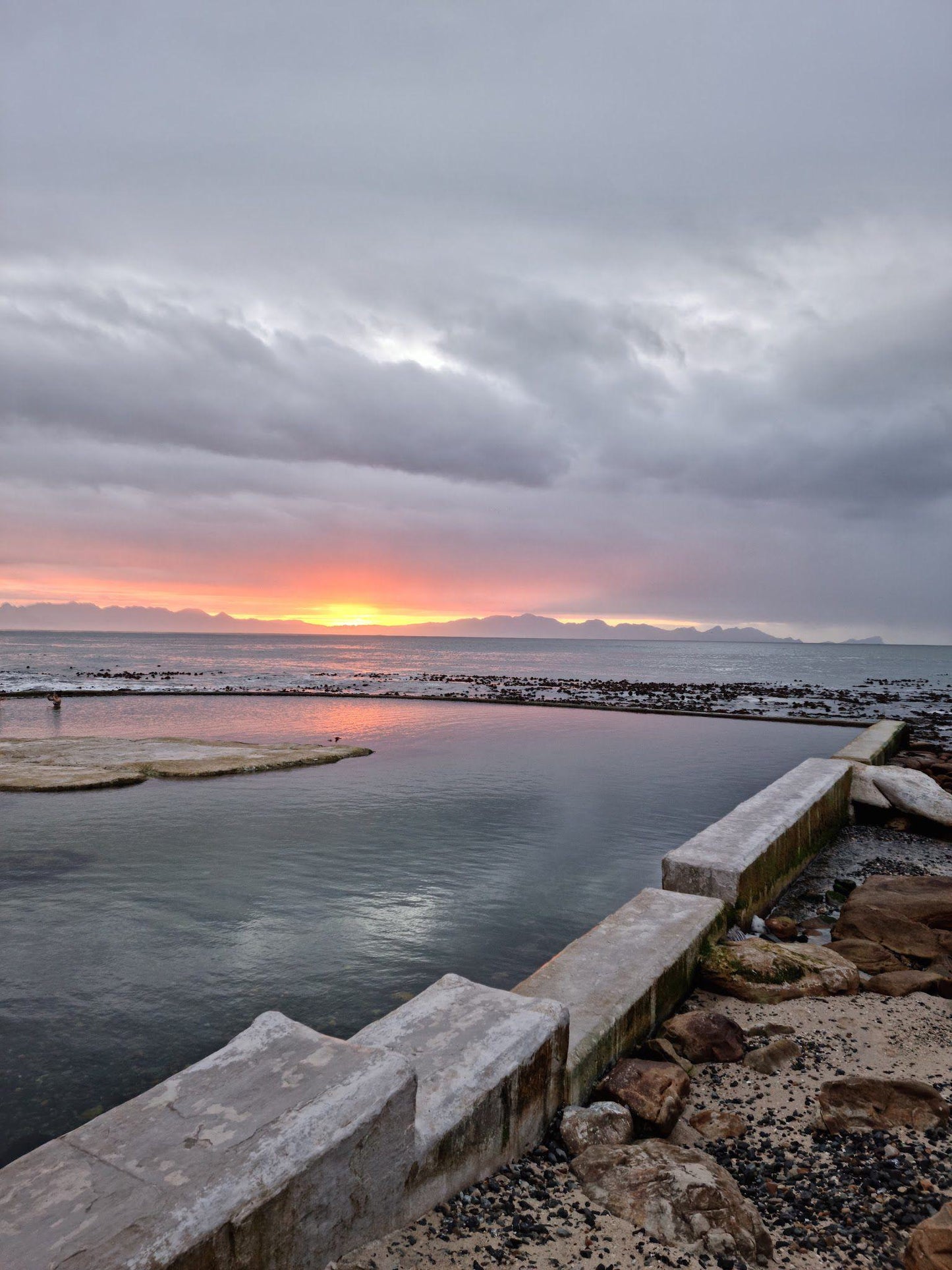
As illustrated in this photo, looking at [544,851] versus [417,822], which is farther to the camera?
[417,822]

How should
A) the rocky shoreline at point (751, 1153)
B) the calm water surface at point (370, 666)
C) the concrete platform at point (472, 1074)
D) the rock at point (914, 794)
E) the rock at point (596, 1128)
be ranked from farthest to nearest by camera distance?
the calm water surface at point (370, 666), the rock at point (914, 794), the rock at point (596, 1128), the concrete platform at point (472, 1074), the rocky shoreline at point (751, 1153)

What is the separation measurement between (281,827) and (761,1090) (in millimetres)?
8686

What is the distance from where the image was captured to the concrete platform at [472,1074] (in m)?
3.08

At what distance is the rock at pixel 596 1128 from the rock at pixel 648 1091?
4.4 inches

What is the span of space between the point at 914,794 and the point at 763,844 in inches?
235

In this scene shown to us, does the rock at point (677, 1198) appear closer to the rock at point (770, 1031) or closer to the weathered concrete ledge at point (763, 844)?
the rock at point (770, 1031)

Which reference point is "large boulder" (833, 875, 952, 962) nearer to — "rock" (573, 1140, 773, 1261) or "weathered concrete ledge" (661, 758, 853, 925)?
"weathered concrete ledge" (661, 758, 853, 925)

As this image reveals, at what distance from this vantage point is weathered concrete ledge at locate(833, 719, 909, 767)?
1545 centimetres

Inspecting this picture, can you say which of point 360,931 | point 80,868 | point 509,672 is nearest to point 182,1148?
point 360,931

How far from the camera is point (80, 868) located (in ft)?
31.1

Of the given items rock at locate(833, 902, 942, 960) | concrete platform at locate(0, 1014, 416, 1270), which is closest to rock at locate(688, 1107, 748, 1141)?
concrete platform at locate(0, 1014, 416, 1270)

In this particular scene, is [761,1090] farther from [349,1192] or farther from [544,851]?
[544,851]

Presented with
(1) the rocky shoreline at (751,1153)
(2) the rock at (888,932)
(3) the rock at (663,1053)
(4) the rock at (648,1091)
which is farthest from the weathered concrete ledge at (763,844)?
(4) the rock at (648,1091)

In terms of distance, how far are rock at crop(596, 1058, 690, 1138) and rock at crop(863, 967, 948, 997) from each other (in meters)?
2.28
